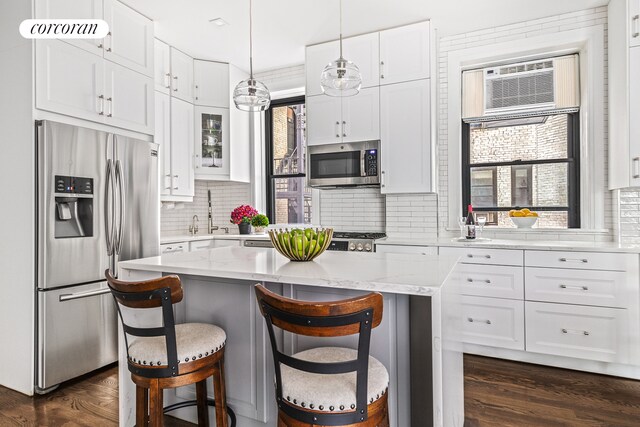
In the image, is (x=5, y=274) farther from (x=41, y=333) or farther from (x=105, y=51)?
(x=105, y=51)

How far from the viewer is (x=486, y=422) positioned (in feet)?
6.89

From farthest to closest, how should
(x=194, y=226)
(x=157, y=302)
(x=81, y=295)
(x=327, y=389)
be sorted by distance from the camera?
(x=194, y=226) < (x=81, y=295) < (x=157, y=302) < (x=327, y=389)

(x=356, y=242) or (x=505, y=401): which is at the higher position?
(x=356, y=242)

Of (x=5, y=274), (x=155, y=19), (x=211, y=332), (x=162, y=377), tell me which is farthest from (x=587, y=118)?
(x=5, y=274)

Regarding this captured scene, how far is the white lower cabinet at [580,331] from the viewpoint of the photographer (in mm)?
2619

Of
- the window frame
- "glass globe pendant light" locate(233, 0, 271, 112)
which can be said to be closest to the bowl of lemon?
"glass globe pendant light" locate(233, 0, 271, 112)

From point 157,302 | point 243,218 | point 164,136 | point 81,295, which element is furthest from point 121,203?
point 157,302

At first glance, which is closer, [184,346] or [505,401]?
[184,346]

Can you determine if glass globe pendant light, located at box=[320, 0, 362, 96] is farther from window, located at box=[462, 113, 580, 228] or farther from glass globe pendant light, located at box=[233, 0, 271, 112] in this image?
window, located at box=[462, 113, 580, 228]

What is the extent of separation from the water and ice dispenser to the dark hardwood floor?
1073 millimetres

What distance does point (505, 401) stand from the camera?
2.33m

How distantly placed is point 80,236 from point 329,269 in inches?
79.1

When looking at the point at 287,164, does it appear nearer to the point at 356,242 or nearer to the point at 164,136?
the point at 164,136

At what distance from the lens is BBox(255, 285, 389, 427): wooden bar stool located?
44.7 inches
